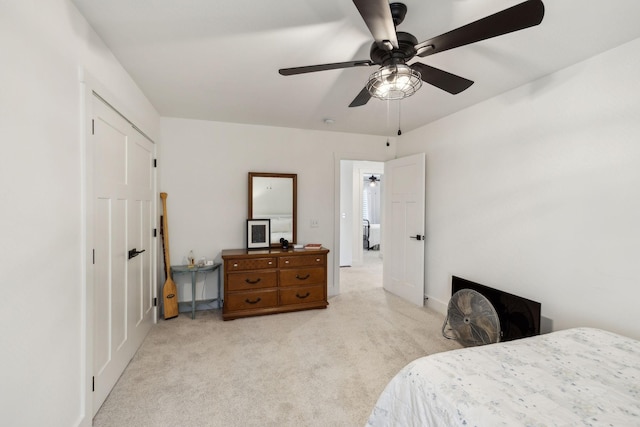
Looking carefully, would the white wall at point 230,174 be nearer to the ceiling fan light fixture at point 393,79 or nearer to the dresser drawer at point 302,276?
the dresser drawer at point 302,276

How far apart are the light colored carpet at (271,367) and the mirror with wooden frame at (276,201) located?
1.08 m

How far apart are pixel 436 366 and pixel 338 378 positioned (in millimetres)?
1078

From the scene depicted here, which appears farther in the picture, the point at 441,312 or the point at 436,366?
the point at 441,312

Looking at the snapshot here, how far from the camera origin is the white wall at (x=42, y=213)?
3.37ft

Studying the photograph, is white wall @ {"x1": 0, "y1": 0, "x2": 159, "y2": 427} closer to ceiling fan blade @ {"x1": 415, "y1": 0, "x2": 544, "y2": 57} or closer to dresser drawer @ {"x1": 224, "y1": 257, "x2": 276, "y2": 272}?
dresser drawer @ {"x1": 224, "y1": 257, "x2": 276, "y2": 272}

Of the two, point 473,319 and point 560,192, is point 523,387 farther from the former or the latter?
point 560,192

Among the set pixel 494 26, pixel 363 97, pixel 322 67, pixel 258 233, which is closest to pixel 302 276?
pixel 258 233

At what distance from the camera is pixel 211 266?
3258 millimetres

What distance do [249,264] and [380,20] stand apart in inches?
106

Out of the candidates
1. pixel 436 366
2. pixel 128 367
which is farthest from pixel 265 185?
pixel 436 366

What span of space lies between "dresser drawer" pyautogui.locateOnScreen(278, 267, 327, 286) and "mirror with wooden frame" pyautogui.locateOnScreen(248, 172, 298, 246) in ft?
1.64

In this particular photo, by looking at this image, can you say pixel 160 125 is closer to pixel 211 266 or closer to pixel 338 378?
pixel 211 266

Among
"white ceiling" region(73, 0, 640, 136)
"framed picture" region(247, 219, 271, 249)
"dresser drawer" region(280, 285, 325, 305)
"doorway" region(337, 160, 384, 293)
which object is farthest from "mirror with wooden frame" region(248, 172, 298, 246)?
"doorway" region(337, 160, 384, 293)

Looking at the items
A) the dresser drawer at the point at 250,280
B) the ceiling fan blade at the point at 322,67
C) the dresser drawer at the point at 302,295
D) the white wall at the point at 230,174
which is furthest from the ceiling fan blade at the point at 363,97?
the dresser drawer at the point at 302,295
